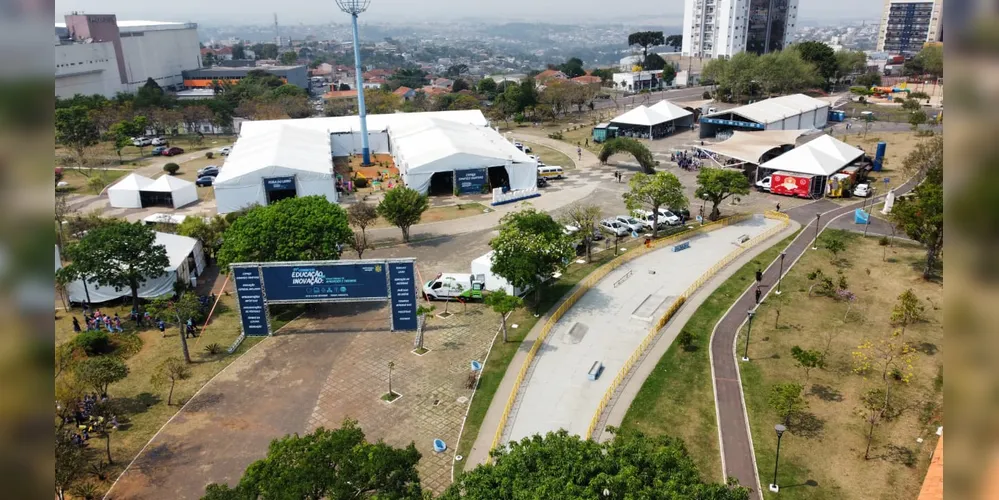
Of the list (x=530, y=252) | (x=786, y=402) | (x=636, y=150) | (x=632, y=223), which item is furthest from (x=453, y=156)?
(x=786, y=402)

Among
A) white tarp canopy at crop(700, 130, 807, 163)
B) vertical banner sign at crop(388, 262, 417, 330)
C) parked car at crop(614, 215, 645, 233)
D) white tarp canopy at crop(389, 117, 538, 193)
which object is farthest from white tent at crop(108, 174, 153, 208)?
white tarp canopy at crop(700, 130, 807, 163)

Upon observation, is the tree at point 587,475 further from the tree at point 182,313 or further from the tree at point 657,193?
the tree at point 657,193

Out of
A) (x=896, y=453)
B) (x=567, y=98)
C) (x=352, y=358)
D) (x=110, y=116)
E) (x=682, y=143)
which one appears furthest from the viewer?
(x=567, y=98)

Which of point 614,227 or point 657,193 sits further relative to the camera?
point 614,227

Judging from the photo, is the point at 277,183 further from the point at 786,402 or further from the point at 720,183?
the point at 786,402
